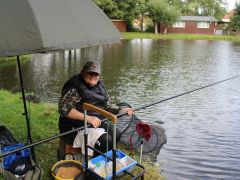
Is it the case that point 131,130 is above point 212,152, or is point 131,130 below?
above

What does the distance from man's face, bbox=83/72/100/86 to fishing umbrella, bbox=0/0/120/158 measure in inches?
25.7

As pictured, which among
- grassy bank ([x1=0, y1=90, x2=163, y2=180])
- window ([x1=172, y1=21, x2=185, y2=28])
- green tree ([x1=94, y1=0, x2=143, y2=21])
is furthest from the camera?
window ([x1=172, y1=21, x2=185, y2=28])

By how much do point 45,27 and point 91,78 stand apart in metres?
1.30

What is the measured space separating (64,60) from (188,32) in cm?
3864

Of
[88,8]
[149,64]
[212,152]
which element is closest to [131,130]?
[212,152]

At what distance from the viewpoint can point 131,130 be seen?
246 inches

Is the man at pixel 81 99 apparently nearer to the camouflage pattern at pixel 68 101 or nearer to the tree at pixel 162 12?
the camouflage pattern at pixel 68 101

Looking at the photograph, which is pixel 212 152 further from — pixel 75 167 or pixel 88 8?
pixel 88 8

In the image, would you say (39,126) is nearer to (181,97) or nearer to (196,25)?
(181,97)

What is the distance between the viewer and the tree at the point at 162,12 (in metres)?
50.3

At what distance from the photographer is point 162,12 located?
1987 inches

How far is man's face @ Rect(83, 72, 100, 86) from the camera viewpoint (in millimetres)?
4242

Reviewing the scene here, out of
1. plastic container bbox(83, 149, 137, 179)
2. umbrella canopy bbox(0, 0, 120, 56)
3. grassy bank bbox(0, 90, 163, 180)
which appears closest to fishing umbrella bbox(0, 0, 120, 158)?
umbrella canopy bbox(0, 0, 120, 56)

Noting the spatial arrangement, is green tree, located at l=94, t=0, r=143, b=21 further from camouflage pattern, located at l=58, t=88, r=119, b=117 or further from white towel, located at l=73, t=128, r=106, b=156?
white towel, located at l=73, t=128, r=106, b=156
